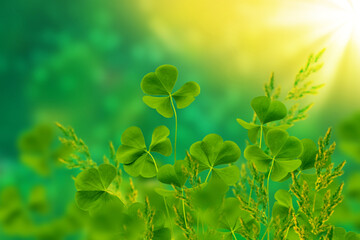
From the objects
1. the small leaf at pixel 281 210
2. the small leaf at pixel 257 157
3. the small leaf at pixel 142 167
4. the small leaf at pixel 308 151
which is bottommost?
the small leaf at pixel 142 167

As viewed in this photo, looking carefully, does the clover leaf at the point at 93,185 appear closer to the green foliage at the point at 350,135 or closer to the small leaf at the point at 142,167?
the small leaf at the point at 142,167

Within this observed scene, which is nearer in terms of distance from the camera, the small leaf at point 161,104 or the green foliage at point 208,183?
the green foliage at point 208,183

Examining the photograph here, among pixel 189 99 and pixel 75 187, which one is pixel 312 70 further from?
pixel 75 187

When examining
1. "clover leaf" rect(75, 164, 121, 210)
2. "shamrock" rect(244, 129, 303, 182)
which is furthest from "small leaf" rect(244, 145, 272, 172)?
"clover leaf" rect(75, 164, 121, 210)

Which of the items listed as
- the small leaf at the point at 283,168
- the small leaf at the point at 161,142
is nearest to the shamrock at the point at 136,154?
the small leaf at the point at 161,142

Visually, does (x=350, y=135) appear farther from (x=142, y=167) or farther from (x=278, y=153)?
(x=142, y=167)

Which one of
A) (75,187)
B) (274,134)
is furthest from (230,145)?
(75,187)

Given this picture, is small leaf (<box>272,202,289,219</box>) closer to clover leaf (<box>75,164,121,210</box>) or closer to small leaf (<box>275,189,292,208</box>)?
small leaf (<box>275,189,292,208</box>)
